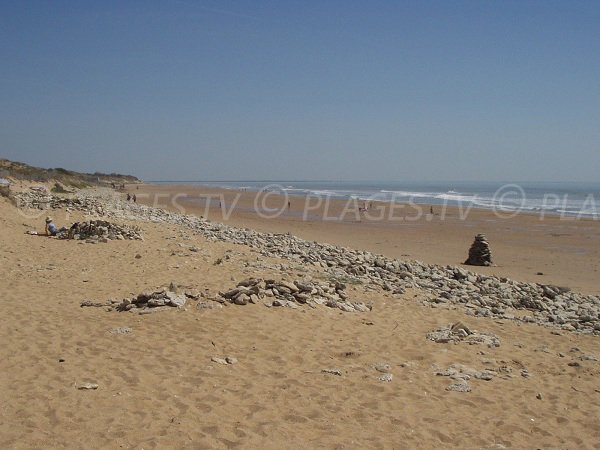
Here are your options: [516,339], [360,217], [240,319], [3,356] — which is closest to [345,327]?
[240,319]

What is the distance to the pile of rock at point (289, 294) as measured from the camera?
9.14 m

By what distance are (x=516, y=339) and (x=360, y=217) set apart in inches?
1184

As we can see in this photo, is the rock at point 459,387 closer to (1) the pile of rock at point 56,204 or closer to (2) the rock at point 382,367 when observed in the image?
(2) the rock at point 382,367

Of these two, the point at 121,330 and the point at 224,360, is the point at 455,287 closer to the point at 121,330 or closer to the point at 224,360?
the point at 224,360

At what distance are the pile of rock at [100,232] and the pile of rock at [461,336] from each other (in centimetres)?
1123

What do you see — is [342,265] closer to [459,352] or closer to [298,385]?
[459,352]

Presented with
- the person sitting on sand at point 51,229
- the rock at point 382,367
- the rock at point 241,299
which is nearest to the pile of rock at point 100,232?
the person sitting on sand at point 51,229

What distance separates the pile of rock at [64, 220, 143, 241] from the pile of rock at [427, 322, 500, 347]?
11231 millimetres

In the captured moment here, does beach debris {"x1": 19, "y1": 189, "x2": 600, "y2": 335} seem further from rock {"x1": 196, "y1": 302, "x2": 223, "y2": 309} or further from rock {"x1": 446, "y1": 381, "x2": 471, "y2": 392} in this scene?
rock {"x1": 446, "y1": 381, "x2": 471, "y2": 392}

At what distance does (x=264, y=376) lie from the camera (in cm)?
624

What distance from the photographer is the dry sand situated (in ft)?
15.9

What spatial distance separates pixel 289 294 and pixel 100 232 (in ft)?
30.9

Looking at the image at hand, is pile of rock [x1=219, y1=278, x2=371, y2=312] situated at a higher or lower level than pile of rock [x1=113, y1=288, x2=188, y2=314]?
higher

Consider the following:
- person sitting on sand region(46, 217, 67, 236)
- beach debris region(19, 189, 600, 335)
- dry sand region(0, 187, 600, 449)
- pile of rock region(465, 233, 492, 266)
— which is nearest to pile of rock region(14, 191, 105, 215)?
person sitting on sand region(46, 217, 67, 236)
